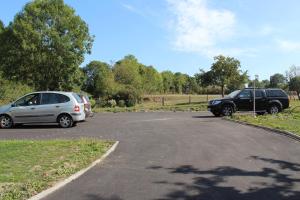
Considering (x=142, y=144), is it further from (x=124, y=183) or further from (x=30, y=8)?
(x=30, y=8)

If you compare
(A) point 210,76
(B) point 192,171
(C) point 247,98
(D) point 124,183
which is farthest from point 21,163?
(A) point 210,76

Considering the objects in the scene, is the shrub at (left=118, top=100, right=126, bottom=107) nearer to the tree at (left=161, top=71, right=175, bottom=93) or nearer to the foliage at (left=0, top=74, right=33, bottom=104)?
the foliage at (left=0, top=74, right=33, bottom=104)

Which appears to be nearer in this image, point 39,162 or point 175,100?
point 39,162

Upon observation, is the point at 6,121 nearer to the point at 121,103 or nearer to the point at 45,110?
the point at 45,110

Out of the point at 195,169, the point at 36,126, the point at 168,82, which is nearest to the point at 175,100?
the point at 36,126

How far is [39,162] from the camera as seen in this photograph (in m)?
11.7

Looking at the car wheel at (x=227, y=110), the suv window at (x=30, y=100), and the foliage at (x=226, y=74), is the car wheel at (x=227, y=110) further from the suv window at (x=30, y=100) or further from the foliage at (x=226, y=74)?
the foliage at (x=226, y=74)

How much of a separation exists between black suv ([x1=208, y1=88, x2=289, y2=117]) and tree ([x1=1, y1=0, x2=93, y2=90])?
2141 cm

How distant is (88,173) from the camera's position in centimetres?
1058

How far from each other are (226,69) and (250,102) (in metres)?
24.6

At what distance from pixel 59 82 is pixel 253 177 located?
132ft

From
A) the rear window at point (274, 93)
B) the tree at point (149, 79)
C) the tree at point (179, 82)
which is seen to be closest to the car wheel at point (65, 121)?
the rear window at point (274, 93)

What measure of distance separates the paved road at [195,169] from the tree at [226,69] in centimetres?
3635

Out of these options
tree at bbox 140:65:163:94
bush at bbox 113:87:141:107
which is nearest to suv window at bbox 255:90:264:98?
bush at bbox 113:87:141:107
